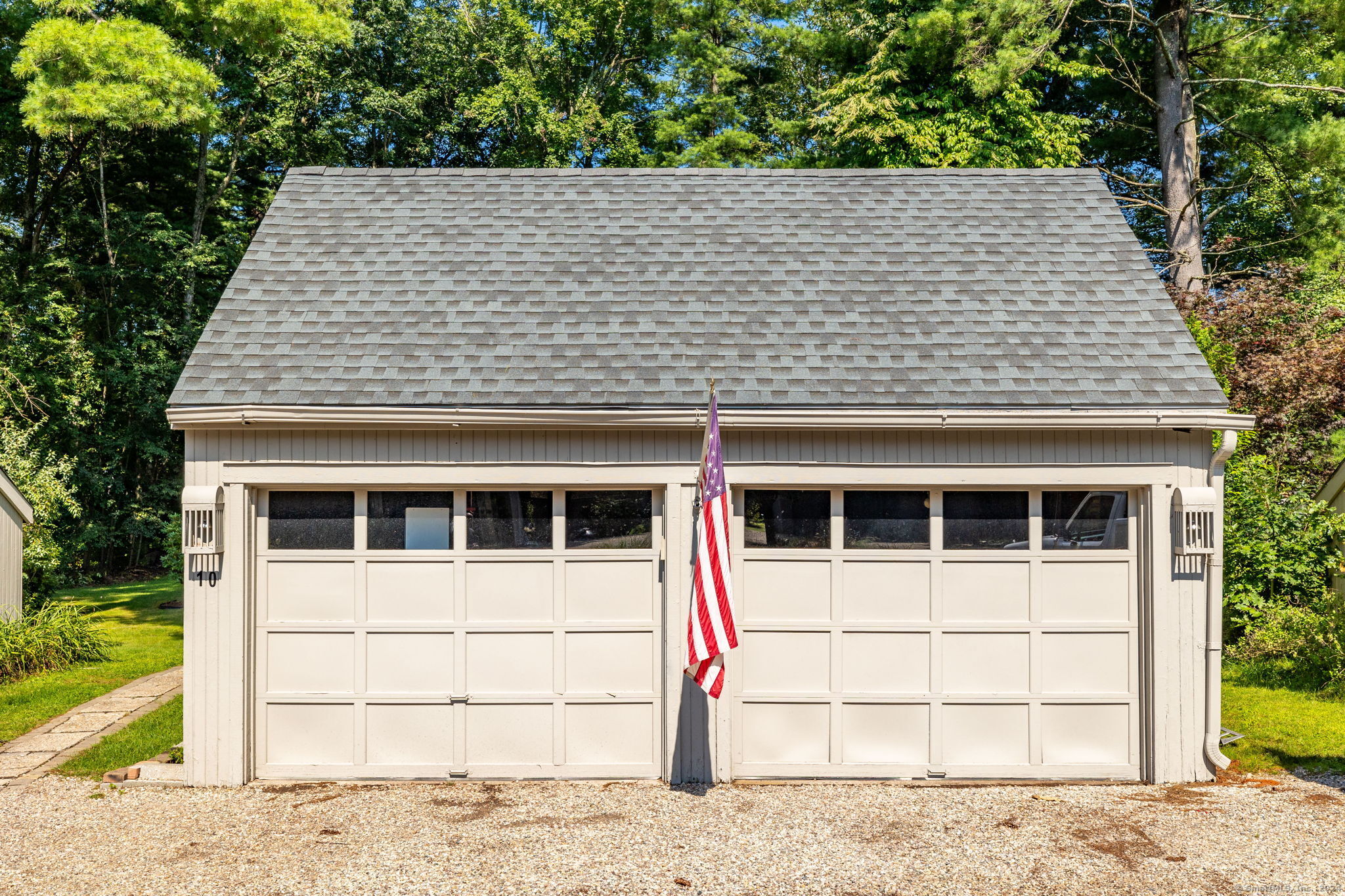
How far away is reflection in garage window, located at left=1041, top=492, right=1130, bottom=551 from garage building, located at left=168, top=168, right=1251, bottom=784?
2cm

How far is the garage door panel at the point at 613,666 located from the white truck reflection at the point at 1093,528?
2791 mm

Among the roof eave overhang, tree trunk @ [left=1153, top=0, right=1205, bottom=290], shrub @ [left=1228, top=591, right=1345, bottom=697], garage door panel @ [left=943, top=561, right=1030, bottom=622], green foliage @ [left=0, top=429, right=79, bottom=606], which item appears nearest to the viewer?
the roof eave overhang

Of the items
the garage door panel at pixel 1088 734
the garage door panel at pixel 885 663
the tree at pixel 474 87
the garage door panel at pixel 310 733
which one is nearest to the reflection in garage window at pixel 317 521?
the garage door panel at pixel 310 733

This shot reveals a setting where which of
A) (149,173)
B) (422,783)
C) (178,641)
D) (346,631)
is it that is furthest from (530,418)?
(149,173)

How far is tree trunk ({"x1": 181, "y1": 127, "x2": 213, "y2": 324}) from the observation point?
20.0m

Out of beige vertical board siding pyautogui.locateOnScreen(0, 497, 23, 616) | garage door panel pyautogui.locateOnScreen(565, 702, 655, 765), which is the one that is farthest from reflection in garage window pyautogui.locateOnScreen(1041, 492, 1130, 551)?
beige vertical board siding pyautogui.locateOnScreen(0, 497, 23, 616)

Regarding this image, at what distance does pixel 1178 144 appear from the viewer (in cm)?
1691

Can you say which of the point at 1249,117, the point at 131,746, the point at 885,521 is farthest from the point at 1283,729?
the point at 1249,117

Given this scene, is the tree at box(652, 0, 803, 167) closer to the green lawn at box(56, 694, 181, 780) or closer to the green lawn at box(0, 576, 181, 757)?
→ the green lawn at box(0, 576, 181, 757)

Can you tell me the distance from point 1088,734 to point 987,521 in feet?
5.63

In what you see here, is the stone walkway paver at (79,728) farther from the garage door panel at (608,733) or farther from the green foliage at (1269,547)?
the green foliage at (1269,547)

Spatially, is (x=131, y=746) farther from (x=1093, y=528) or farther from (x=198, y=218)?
(x=198, y=218)

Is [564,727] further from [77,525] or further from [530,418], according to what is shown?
[77,525]

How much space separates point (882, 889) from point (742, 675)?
6.80ft
